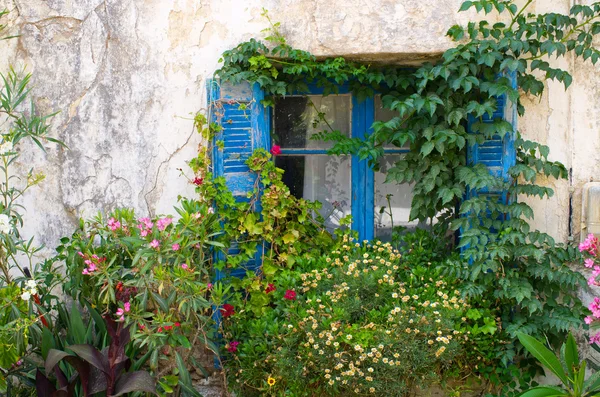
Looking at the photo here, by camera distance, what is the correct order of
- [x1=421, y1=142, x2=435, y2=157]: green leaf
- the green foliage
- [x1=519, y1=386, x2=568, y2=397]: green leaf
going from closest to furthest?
[x1=519, y1=386, x2=568, y2=397]: green leaf < [x1=421, y1=142, x2=435, y2=157]: green leaf < the green foliage

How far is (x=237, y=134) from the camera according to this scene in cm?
408

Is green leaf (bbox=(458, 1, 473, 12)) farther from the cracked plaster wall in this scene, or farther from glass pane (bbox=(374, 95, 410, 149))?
glass pane (bbox=(374, 95, 410, 149))

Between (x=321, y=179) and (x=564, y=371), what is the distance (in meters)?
1.95

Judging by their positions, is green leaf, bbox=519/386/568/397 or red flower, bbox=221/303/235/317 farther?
red flower, bbox=221/303/235/317

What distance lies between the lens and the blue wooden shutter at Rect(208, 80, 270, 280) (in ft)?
13.3

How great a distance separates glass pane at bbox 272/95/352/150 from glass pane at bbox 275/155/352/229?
105mm

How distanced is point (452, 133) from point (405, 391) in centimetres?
151

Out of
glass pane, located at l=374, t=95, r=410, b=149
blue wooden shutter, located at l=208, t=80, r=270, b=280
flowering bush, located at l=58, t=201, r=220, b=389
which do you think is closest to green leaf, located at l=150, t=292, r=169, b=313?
flowering bush, located at l=58, t=201, r=220, b=389

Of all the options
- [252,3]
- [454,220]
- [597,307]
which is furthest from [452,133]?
[252,3]

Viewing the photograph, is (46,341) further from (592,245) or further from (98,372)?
(592,245)

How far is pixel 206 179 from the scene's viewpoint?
3.97 meters

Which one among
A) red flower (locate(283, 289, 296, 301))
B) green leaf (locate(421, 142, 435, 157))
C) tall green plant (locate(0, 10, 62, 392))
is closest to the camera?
tall green plant (locate(0, 10, 62, 392))

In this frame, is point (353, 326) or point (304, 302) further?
point (304, 302)

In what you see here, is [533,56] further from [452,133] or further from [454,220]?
[454,220]
